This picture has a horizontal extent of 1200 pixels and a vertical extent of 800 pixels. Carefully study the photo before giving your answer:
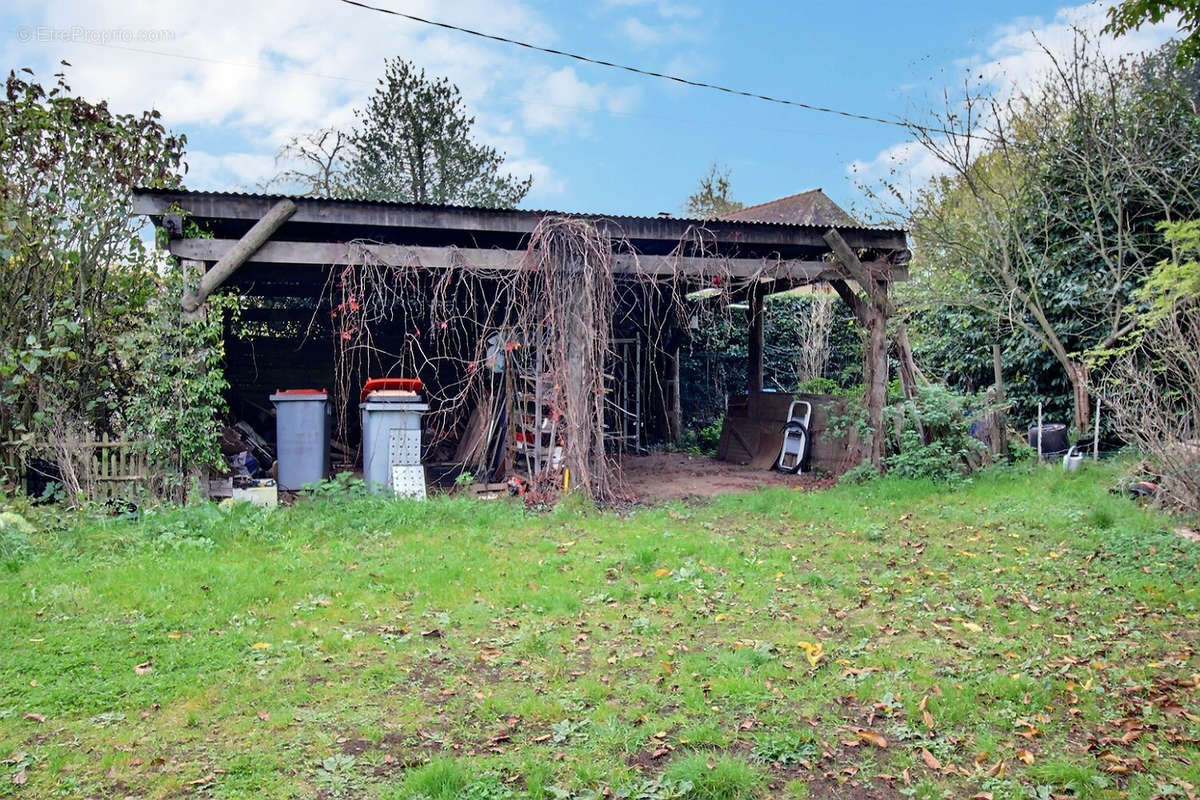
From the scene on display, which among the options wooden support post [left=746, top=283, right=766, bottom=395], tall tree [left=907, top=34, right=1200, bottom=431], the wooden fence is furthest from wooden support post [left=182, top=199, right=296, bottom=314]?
tall tree [left=907, top=34, right=1200, bottom=431]

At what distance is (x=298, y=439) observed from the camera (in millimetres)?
8445

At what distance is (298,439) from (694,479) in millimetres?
5007

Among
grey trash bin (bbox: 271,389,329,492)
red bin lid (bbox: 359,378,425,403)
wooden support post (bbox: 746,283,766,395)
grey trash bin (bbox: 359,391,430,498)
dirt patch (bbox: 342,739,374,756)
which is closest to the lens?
dirt patch (bbox: 342,739,374,756)

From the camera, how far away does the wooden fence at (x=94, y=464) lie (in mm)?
6961

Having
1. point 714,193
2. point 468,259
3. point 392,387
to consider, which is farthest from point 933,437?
point 714,193

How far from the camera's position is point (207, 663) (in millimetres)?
3967

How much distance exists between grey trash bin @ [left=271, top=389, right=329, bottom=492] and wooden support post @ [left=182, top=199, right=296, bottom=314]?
4.73ft

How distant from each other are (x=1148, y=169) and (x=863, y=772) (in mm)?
10205

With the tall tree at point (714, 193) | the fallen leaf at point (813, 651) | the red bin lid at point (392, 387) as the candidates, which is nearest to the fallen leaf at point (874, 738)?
the fallen leaf at point (813, 651)

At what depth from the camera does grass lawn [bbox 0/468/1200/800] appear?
299 centimetres

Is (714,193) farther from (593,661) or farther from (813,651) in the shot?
(593,661)

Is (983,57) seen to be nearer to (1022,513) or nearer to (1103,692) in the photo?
(1022,513)

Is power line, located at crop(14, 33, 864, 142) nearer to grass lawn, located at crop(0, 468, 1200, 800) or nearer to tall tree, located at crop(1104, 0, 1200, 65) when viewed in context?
grass lawn, located at crop(0, 468, 1200, 800)

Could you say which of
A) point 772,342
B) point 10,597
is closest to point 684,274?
point 10,597
